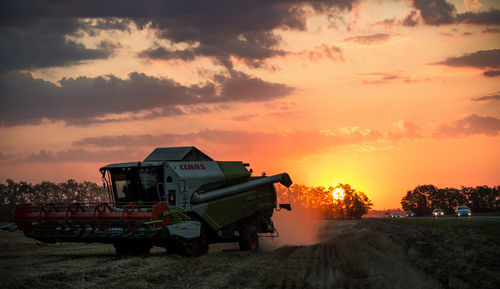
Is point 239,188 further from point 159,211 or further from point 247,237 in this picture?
point 159,211

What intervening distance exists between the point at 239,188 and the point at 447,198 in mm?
138035

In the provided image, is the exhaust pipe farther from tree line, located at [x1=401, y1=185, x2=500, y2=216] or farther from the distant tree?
the distant tree

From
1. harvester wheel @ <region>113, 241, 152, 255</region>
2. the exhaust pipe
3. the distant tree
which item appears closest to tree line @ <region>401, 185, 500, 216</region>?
the distant tree

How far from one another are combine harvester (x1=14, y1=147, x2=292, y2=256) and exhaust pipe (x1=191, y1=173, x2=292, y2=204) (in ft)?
0.16

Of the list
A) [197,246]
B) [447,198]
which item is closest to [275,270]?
[197,246]

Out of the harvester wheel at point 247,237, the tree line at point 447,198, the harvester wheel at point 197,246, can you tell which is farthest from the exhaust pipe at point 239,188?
the tree line at point 447,198

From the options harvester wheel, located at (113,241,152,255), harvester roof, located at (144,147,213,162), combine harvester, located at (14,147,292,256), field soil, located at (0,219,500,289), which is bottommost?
field soil, located at (0,219,500,289)

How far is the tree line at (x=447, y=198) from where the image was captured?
131500mm

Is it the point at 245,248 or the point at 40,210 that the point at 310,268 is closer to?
the point at 245,248

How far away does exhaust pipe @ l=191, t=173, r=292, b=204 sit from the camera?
21.3 metres

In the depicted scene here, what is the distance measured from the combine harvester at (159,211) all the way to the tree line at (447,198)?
111 meters

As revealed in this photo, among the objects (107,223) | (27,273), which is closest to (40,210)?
(107,223)

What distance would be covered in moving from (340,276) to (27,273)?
29.8 feet

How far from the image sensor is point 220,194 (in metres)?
22.7
